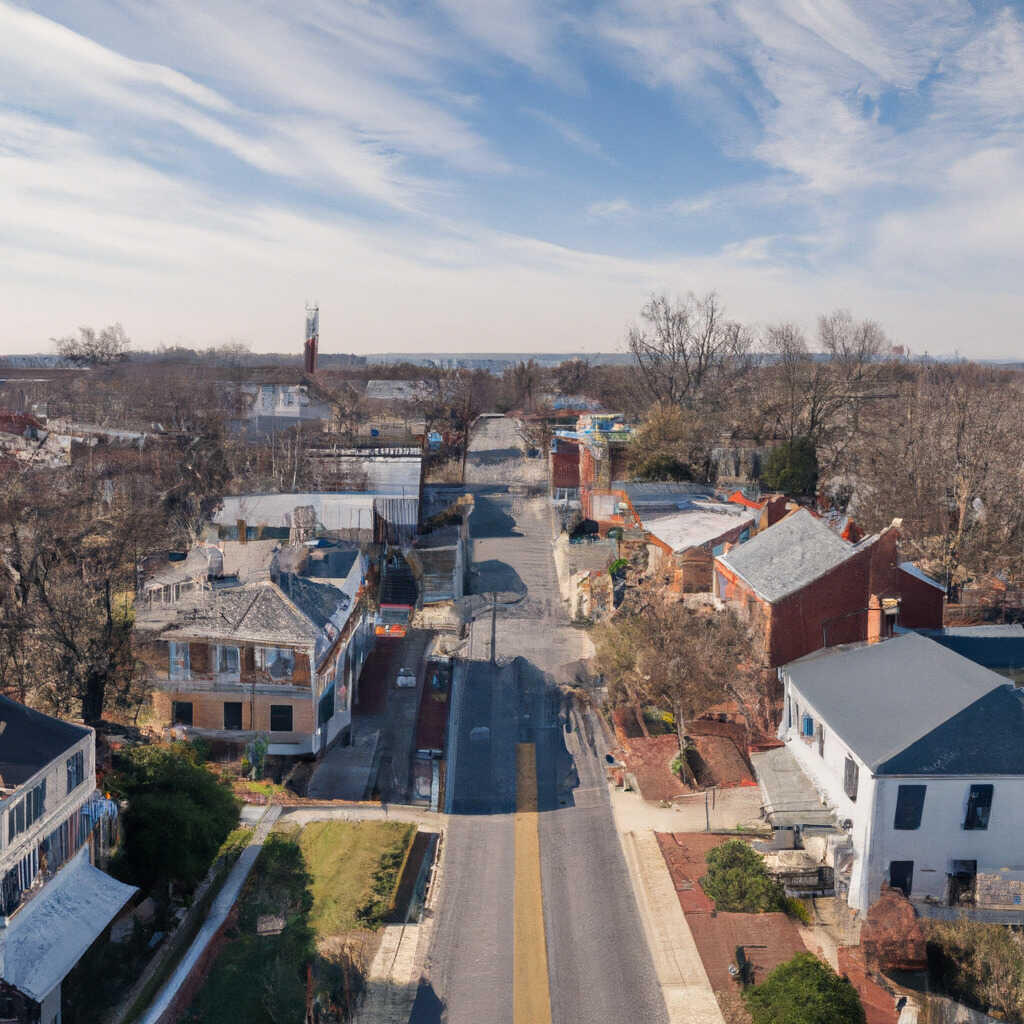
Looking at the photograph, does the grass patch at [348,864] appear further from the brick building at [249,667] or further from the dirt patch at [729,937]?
the dirt patch at [729,937]

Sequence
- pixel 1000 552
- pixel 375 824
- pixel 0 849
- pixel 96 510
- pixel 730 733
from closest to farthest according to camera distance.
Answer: pixel 0 849 → pixel 375 824 → pixel 730 733 → pixel 1000 552 → pixel 96 510

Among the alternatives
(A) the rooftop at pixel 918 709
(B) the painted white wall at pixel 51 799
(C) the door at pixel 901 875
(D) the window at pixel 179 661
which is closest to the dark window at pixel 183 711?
(D) the window at pixel 179 661

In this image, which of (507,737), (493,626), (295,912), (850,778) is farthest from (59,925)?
(493,626)

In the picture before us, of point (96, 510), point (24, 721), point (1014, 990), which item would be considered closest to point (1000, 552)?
point (1014, 990)

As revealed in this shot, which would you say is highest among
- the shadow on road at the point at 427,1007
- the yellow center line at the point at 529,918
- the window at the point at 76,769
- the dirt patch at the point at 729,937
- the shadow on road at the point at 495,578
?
the window at the point at 76,769

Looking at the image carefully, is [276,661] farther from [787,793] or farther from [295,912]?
[787,793]

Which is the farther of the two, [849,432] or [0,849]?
[849,432]

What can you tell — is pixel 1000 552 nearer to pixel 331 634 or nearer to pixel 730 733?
pixel 730 733
